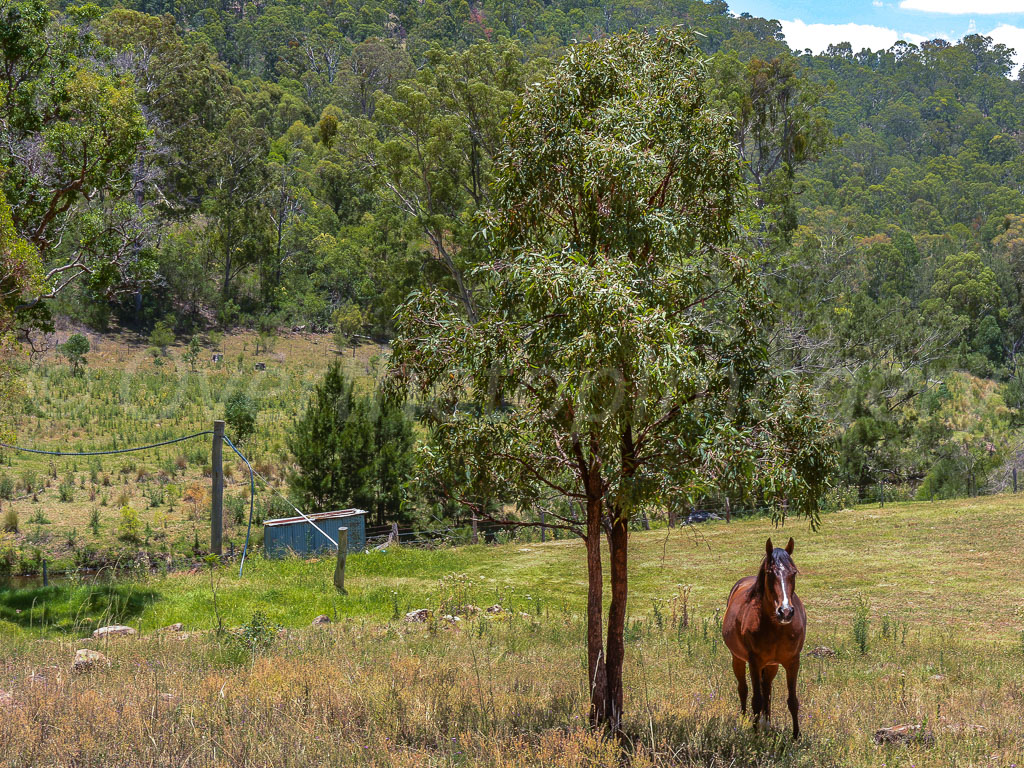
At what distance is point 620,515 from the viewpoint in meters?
7.25

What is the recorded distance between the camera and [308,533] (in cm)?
2078

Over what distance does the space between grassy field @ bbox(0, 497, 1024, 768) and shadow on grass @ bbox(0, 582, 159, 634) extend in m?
0.06

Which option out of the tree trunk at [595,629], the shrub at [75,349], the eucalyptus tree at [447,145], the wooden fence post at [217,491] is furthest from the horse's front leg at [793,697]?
the shrub at [75,349]

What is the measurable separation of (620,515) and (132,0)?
384ft

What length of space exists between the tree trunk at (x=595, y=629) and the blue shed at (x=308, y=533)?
1390 centimetres

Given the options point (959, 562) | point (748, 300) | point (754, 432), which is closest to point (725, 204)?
point (748, 300)

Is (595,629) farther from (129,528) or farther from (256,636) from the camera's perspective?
(129,528)

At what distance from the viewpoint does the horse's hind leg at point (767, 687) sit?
7.97m

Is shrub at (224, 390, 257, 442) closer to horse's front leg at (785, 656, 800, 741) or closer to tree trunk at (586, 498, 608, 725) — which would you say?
tree trunk at (586, 498, 608, 725)

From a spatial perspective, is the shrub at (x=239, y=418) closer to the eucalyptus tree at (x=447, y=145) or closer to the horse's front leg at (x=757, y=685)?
the eucalyptus tree at (x=447, y=145)

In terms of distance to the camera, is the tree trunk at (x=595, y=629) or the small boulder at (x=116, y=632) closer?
the tree trunk at (x=595, y=629)

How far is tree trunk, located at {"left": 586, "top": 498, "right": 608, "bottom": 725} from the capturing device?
7492 mm

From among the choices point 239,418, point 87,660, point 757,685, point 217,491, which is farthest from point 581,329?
point 239,418

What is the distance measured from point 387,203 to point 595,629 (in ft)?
109
